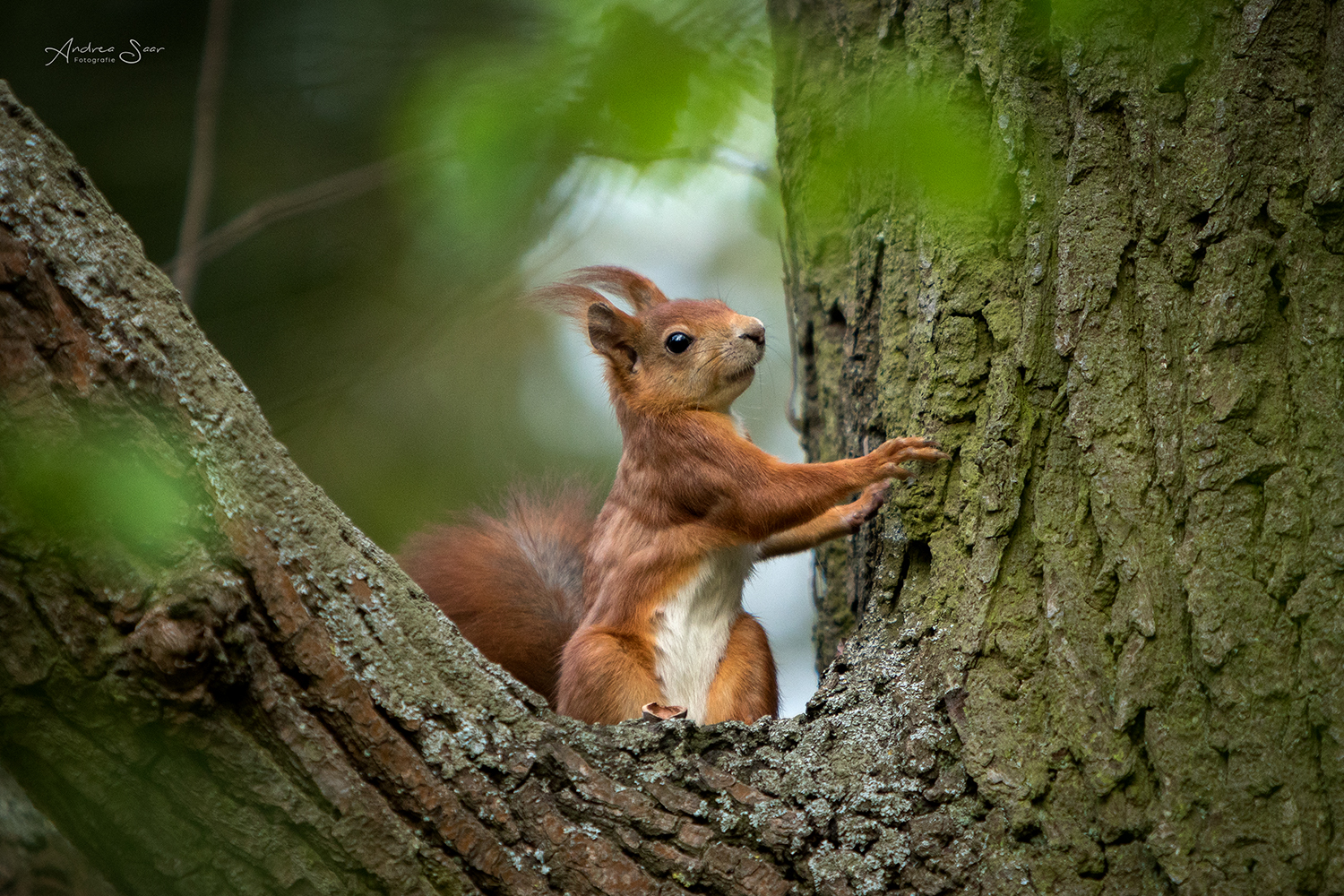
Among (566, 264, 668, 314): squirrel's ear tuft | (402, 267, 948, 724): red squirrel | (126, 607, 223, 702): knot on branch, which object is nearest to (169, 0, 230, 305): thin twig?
(402, 267, 948, 724): red squirrel

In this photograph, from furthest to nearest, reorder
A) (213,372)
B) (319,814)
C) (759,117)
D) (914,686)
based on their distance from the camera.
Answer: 1. (759,117)
2. (914,686)
3. (213,372)
4. (319,814)

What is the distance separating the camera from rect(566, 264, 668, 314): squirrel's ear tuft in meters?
3.16

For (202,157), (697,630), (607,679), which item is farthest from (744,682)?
(202,157)

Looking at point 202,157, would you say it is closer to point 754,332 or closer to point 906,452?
point 754,332

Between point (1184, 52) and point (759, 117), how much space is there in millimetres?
718

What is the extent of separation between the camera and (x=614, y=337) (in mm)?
3008

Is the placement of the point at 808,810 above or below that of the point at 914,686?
below

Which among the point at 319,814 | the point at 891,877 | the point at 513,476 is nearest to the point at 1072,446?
the point at 891,877

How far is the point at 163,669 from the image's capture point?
1.18 m

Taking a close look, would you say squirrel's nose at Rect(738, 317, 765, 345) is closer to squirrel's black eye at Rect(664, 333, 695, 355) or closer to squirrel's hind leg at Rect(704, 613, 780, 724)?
squirrel's black eye at Rect(664, 333, 695, 355)

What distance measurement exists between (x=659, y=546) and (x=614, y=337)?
2.45ft

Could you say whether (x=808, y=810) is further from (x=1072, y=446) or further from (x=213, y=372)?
(x=213, y=372)

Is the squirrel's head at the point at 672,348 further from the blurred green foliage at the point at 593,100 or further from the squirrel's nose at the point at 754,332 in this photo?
the blurred green foliage at the point at 593,100

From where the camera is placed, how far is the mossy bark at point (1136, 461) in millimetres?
1302
